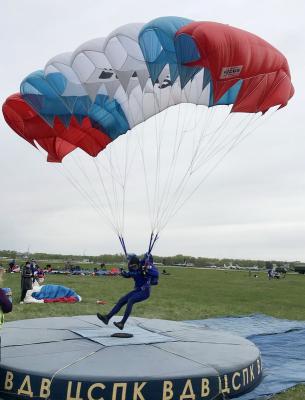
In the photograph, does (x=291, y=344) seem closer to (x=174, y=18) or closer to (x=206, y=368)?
(x=206, y=368)

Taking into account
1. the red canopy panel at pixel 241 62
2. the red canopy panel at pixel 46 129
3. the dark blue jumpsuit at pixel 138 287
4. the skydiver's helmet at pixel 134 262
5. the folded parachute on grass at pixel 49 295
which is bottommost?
the folded parachute on grass at pixel 49 295

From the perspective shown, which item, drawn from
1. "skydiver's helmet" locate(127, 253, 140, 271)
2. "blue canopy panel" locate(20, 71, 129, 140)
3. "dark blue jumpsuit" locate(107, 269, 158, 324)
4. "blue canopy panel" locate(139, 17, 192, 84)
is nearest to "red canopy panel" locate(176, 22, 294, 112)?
"blue canopy panel" locate(139, 17, 192, 84)

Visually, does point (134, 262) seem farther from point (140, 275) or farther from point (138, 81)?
point (138, 81)

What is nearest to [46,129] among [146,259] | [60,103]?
[60,103]

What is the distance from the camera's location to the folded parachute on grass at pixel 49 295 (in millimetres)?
13758

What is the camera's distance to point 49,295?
13977 mm

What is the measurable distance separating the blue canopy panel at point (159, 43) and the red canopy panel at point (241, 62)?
1.10 feet

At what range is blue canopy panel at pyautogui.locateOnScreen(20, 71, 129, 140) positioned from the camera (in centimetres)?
821

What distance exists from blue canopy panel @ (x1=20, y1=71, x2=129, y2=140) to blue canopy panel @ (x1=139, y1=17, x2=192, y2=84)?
1.74 m

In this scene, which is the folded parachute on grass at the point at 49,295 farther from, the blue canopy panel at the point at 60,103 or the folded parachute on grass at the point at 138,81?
the blue canopy panel at the point at 60,103

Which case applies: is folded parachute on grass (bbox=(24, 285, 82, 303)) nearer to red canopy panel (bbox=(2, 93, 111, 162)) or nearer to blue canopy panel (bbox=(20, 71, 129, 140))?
red canopy panel (bbox=(2, 93, 111, 162))

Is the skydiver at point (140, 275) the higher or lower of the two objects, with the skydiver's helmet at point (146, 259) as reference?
lower

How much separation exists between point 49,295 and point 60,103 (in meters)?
7.73

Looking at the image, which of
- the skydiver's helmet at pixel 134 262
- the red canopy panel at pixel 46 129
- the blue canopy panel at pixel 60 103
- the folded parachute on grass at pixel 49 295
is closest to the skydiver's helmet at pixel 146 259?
the skydiver's helmet at pixel 134 262
